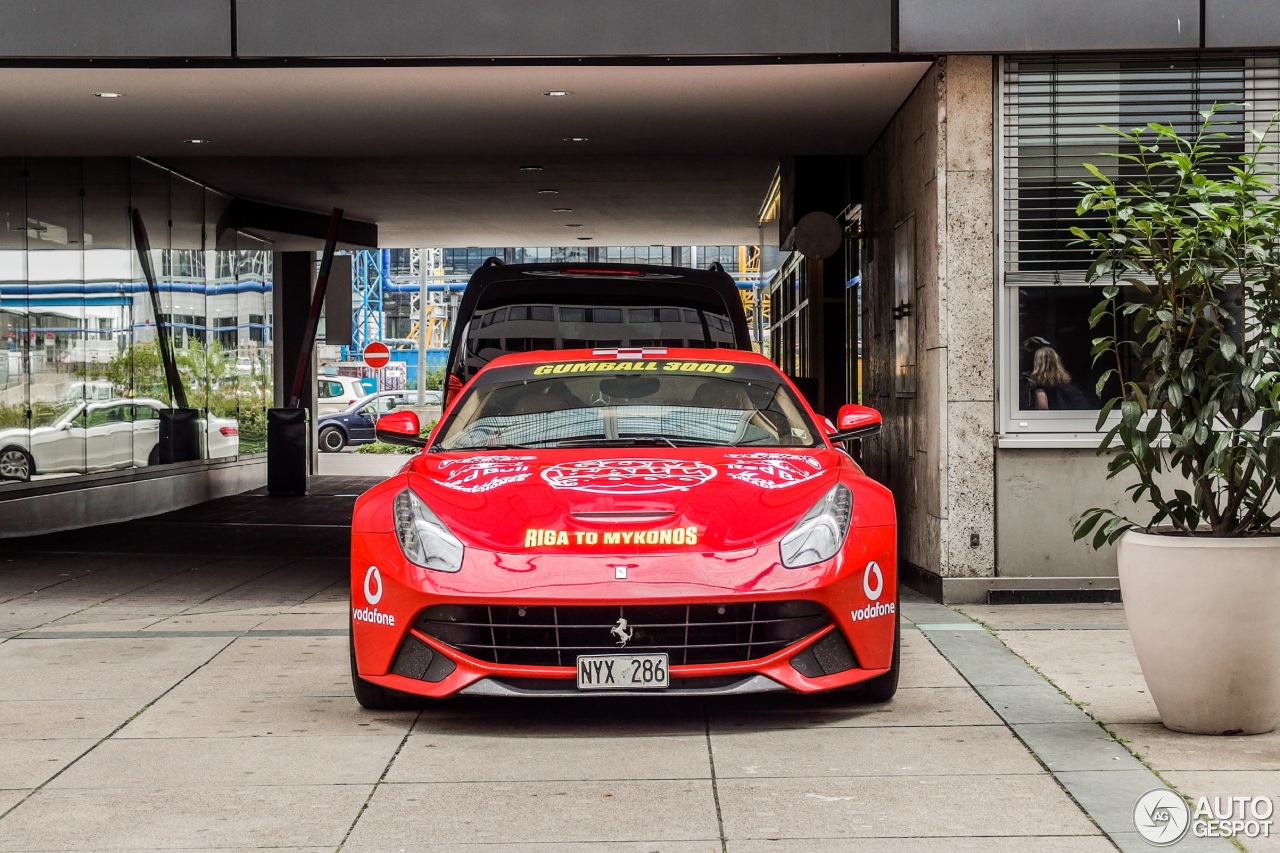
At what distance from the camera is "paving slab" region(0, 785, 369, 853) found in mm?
4020

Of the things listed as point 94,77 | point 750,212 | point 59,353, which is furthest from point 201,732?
point 750,212

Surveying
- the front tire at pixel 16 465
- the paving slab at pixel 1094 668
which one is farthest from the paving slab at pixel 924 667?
the front tire at pixel 16 465

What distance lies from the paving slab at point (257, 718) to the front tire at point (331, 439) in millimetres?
31529

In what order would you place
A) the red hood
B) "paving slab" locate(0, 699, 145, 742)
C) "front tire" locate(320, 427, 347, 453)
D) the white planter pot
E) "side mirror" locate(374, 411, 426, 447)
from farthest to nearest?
"front tire" locate(320, 427, 347, 453) < "side mirror" locate(374, 411, 426, 447) < "paving slab" locate(0, 699, 145, 742) < the red hood < the white planter pot

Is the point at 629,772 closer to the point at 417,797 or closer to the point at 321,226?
the point at 417,797

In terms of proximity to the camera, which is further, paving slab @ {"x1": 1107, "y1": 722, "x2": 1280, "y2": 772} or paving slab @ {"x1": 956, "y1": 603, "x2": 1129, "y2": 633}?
paving slab @ {"x1": 956, "y1": 603, "x2": 1129, "y2": 633}

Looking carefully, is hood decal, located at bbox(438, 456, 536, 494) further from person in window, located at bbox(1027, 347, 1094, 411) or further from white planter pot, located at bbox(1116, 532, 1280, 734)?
person in window, located at bbox(1027, 347, 1094, 411)

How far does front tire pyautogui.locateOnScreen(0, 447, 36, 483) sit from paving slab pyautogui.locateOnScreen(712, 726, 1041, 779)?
32.8 ft

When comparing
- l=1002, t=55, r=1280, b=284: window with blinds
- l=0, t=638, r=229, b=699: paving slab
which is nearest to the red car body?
l=0, t=638, r=229, b=699: paving slab

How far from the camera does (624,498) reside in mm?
5324

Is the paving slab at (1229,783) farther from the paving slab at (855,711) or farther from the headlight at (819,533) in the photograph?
the headlight at (819,533)

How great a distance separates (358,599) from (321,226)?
16.0 meters

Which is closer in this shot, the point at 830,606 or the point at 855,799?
the point at 855,799

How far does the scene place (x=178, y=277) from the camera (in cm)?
1803
